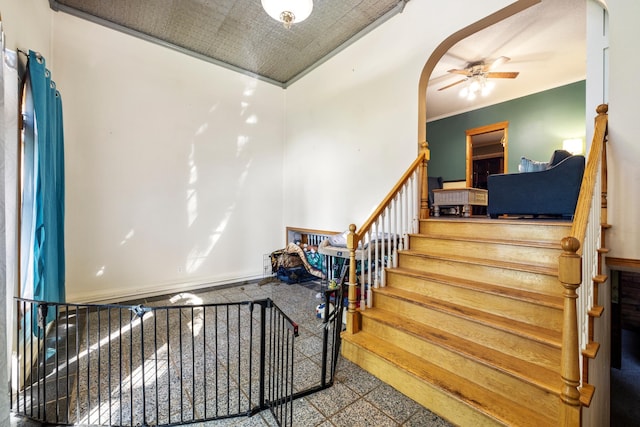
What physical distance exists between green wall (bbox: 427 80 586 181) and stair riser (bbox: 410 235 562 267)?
14.2 feet

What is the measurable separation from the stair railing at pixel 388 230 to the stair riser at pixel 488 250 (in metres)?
0.23

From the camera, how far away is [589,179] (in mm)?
1683

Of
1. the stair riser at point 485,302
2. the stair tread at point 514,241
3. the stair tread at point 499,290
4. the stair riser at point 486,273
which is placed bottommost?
the stair riser at point 485,302

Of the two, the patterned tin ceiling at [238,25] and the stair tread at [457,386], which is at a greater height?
the patterned tin ceiling at [238,25]

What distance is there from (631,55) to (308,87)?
4061 millimetres

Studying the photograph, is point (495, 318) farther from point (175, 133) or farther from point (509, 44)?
point (175, 133)

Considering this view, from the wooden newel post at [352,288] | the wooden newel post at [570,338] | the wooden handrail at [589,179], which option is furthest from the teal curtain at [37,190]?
the wooden handrail at [589,179]

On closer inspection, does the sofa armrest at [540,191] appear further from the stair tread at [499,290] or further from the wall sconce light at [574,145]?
the wall sconce light at [574,145]

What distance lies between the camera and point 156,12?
3602 mm

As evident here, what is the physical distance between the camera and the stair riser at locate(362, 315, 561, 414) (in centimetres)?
158

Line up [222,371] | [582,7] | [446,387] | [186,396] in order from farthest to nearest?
[582,7] < [222,371] < [186,396] < [446,387]

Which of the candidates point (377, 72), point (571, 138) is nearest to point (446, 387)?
point (377, 72)

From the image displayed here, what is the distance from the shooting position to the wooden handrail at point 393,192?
2.71m

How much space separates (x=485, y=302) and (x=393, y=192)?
1.31 meters
